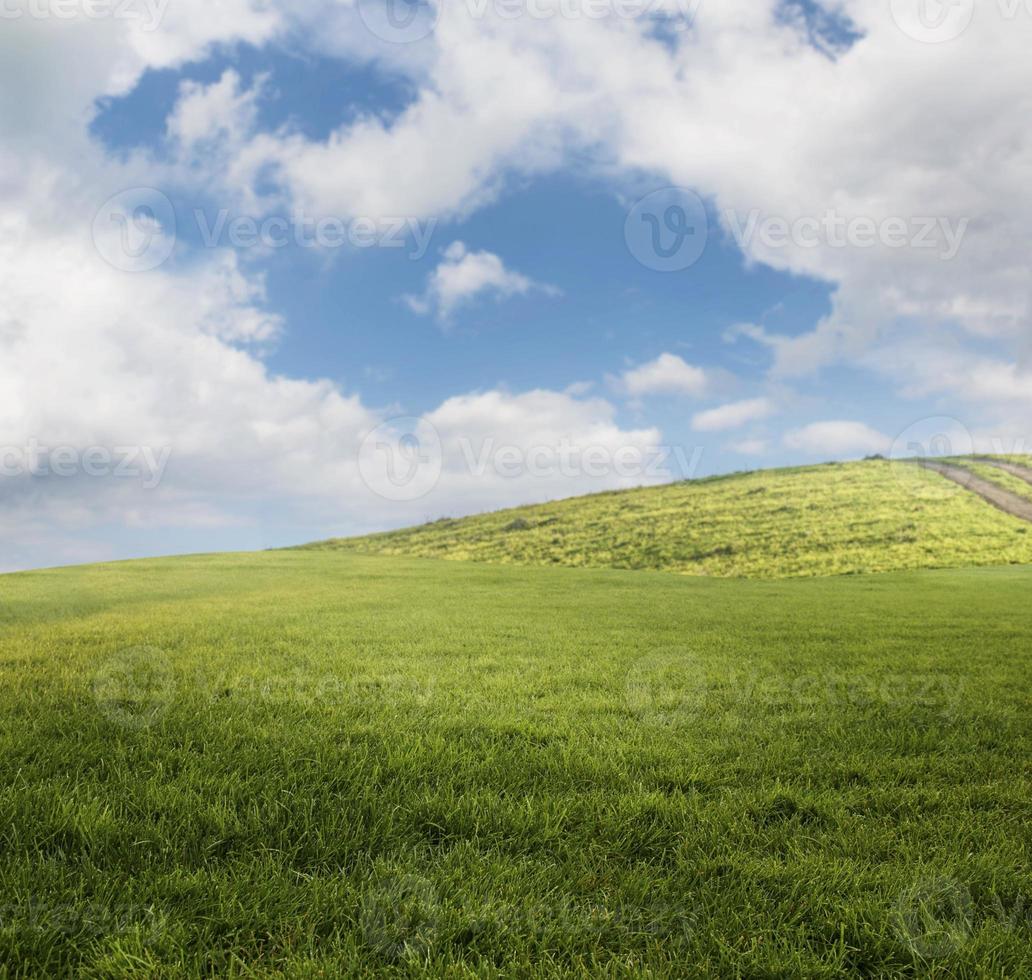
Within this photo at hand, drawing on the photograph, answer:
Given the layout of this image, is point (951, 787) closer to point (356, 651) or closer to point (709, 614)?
point (356, 651)

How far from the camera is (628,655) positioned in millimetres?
10586

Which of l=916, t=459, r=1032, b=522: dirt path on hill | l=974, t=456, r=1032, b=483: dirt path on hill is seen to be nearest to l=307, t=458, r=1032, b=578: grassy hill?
l=916, t=459, r=1032, b=522: dirt path on hill

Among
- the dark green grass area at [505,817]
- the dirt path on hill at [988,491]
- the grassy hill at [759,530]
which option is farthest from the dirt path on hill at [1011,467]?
the dark green grass area at [505,817]

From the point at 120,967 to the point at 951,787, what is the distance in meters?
5.57

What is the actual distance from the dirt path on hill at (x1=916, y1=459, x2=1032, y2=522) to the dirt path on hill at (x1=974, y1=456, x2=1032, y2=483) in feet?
11.0

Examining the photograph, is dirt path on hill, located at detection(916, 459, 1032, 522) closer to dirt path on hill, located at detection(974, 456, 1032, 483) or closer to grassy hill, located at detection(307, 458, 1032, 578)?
grassy hill, located at detection(307, 458, 1032, 578)

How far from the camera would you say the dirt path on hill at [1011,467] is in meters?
61.5

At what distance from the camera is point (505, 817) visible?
432 centimetres

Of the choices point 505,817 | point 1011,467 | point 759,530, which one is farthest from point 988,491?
point 505,817

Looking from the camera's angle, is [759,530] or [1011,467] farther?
[1011,467]

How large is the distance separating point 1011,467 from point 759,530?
148 ft

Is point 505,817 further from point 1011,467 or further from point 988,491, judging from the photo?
point 1011,467

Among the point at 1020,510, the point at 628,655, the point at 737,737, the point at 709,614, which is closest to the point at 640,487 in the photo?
the point at 1020,510

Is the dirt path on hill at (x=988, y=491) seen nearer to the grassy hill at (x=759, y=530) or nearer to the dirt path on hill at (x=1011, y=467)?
the grassy hill at (x=759, y=530)
